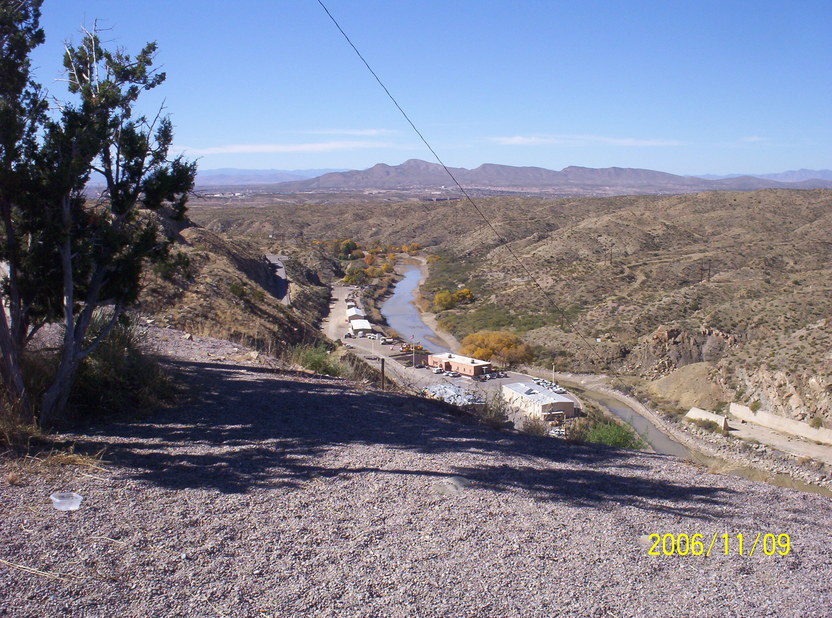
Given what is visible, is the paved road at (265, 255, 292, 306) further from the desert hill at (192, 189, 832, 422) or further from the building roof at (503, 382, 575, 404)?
the building roof at (503, 382, 575, 404)

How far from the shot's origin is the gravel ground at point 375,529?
3596 millimetres

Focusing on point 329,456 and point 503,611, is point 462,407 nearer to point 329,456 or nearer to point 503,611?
point 329,456

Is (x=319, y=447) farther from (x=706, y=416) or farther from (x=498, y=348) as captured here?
(x=498, y=348)

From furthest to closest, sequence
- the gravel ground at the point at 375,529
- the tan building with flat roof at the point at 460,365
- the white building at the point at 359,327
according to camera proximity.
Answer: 1. the white building at the point at 359,327
2. the tan building with flat roof at the point at 460,365
3. the gravel ground at the point at 375,529

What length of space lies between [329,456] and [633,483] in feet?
9.09

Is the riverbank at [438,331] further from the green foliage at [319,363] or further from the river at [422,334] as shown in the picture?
the green foliage at [319,363]

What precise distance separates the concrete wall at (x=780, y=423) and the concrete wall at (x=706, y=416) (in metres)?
0.84

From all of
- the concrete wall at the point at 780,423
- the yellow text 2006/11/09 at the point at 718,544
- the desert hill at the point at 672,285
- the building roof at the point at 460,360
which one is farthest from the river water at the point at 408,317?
the yellow text 2006/11/09 at the point at 718,544

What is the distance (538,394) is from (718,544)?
74.6ft

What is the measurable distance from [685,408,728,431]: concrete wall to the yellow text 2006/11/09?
2564cm

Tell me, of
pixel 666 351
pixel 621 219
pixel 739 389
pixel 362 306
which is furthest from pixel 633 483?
pixel 621 219

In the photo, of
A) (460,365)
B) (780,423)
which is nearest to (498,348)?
(460,365)

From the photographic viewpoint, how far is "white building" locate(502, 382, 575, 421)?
23.7 meters

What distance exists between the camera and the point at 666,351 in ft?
127
